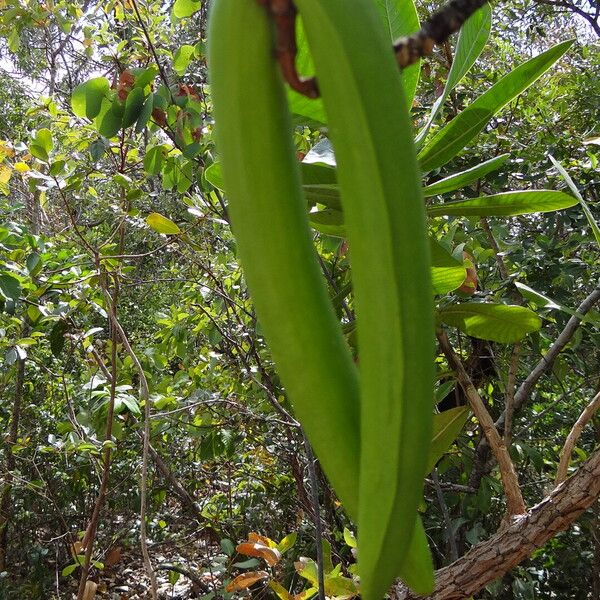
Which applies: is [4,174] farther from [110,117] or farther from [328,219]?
[328,219]

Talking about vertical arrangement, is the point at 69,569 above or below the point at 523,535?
above

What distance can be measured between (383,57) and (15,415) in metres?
3.08

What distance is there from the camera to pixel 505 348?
1.67 meters

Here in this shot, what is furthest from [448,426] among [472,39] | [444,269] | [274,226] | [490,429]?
[274,226]

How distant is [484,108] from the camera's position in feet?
1.95

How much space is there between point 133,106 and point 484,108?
992 mm

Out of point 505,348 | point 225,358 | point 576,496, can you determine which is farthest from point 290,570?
point 576,496

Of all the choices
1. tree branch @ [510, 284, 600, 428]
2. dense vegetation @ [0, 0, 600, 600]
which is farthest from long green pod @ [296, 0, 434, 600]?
tree branch @ [510, 284, 600, 428]

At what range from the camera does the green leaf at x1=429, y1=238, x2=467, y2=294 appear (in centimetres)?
66

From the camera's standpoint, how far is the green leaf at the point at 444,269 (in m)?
0.66

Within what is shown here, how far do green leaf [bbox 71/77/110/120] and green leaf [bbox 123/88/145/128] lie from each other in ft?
0.18

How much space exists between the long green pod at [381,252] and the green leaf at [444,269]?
1.23 feet

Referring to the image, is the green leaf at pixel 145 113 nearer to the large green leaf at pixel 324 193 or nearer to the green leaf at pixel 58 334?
the green leaf at pixel 58 334

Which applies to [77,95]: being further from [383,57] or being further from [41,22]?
[383,57]
